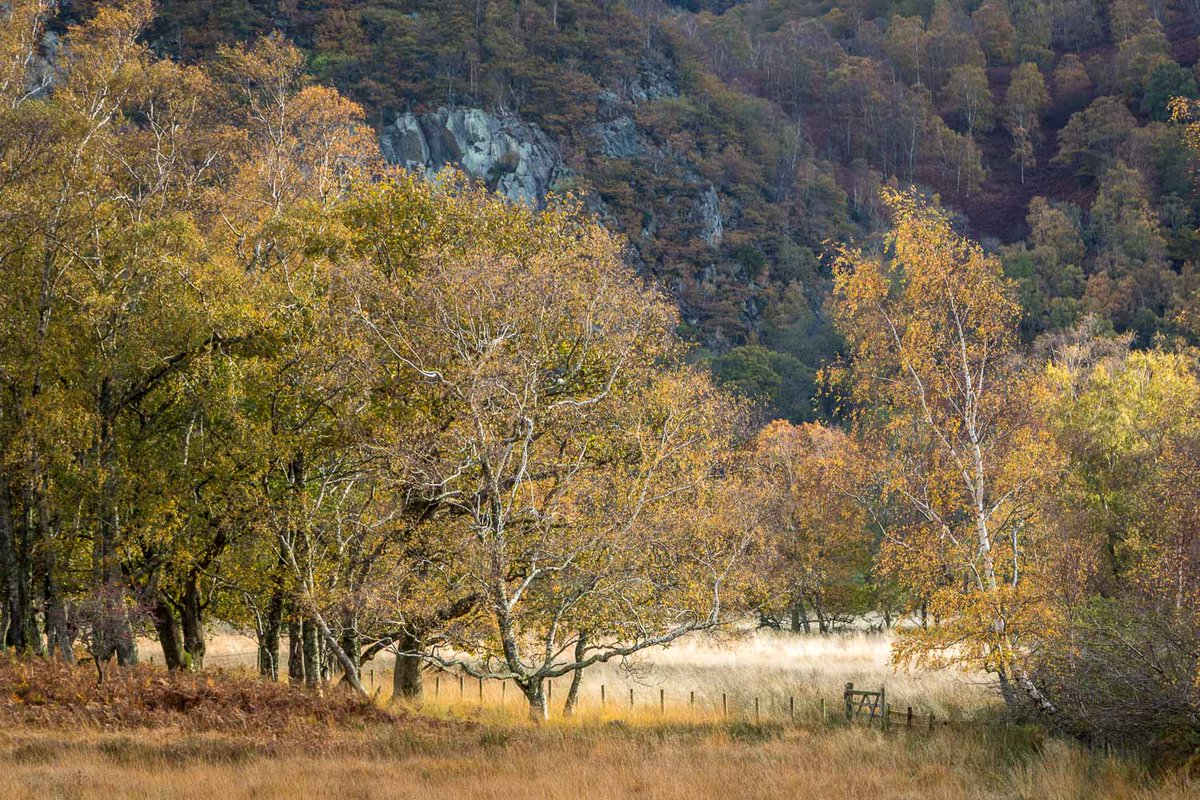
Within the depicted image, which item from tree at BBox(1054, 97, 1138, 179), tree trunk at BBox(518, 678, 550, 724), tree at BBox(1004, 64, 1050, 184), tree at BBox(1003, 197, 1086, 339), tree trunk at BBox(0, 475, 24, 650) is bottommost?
tree trunk at BBox(518, 678, 550, 724)

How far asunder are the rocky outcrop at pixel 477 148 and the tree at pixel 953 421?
112 m

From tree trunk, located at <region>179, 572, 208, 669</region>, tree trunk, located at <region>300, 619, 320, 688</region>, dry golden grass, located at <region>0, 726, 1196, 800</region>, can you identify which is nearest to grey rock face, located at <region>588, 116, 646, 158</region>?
tree trunk, located at <region>179, 572, 208, 669</region>

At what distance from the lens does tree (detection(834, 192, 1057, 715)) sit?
56.2ft

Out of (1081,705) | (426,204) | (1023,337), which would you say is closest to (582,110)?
(1023,337)

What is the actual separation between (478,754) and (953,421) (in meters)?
9.55

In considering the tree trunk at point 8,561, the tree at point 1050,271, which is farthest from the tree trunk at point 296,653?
the tree at point 1050,271

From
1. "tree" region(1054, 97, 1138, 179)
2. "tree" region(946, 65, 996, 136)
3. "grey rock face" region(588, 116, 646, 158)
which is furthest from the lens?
"tree" region(946, 65, 996, 136)

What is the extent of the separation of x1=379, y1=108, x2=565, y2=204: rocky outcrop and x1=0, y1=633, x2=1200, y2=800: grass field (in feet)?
372

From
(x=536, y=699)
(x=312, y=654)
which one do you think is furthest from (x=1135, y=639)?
(x=312, y=654)

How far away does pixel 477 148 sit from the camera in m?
134

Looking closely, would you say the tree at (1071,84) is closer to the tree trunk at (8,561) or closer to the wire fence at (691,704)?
the wire fence at (691,704)

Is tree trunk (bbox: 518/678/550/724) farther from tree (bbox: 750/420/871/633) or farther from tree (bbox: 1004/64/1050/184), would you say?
tree (bbox: 1004/64/1050/184)

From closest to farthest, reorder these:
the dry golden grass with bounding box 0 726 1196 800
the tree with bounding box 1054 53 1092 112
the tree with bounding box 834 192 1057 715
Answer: the dry golden grass with bounding box 0 726 1196 800, the tree with bounding box 834 192 1057 715, the tree with bounding box 1054 53 1092 112

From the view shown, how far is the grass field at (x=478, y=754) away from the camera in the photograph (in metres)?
13.4
